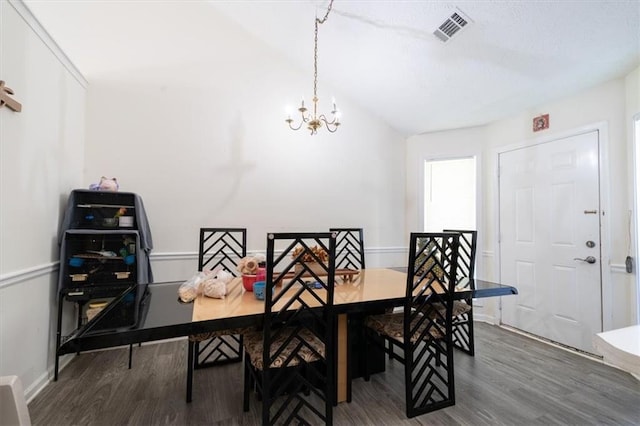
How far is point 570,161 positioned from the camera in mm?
2924

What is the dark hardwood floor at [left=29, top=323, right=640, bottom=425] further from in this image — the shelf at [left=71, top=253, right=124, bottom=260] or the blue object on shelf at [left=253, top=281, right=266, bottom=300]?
the shelf at [left=71, top=253, right=124, bottom=260]

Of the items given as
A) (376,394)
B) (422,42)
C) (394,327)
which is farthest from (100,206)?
(422,42)

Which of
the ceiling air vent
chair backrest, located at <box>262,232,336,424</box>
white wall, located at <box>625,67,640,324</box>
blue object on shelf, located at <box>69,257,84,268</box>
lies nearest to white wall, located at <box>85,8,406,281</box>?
blue object on shelf, located at <box>69,257,84,268</box>

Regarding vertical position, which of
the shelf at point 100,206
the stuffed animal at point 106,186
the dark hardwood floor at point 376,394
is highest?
the stuffed animal at point 106,186

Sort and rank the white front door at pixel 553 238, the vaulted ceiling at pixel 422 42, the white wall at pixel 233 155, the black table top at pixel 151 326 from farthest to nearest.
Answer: the white wall at pixel 233 155
the white front door at pixel 553 238
the vaulted ceiling at pixel 422 42
the black table top at pixel 151 326

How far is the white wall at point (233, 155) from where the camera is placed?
9.46 feet

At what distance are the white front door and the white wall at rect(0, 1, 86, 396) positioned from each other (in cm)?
450

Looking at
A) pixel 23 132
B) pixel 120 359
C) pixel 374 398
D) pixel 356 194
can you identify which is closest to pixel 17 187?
pixel 23 132

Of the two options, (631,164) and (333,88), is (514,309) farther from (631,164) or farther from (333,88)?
(333,88)

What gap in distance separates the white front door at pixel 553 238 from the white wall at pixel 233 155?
1404 millimetres

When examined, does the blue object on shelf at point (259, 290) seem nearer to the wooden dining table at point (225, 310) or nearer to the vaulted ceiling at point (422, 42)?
the wooden dining table at point (225, 310)

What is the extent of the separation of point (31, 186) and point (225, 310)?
1.71m

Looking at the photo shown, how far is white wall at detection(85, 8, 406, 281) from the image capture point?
2.88 m

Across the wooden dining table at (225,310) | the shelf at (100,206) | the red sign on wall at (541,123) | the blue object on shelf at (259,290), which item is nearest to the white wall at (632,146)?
the red sign on wall at (541,123)
